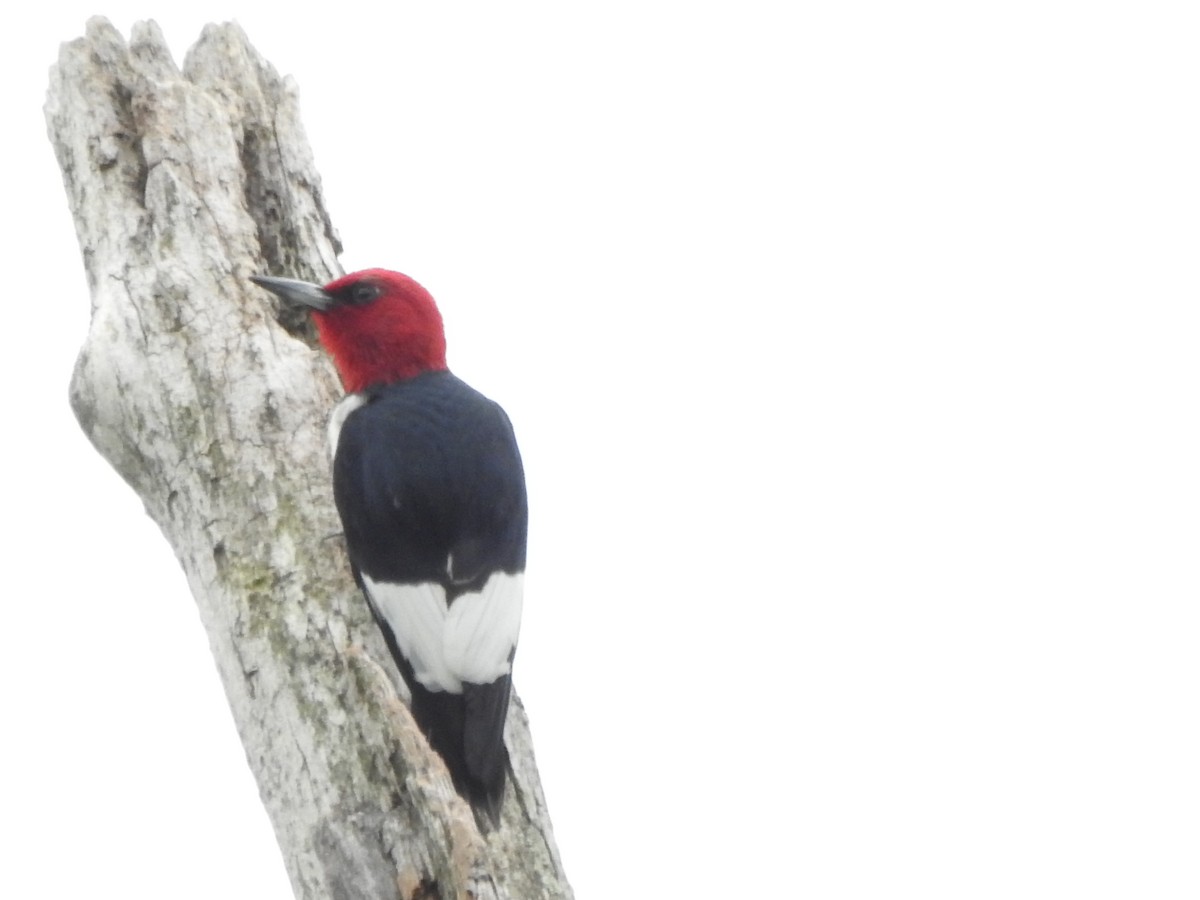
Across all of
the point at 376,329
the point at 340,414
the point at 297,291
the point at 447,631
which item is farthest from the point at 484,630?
the point at 297,291

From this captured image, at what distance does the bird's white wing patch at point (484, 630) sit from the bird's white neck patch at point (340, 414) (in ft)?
1.93

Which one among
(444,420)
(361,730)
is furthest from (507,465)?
(361,730)

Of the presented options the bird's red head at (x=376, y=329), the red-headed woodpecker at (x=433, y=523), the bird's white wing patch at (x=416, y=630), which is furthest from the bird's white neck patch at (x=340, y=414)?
the bird's white wing patch at (x=416, y=630)

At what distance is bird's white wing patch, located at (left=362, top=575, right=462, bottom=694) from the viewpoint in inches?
175

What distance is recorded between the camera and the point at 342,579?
4.64 meters

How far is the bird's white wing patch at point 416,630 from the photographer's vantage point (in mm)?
4453

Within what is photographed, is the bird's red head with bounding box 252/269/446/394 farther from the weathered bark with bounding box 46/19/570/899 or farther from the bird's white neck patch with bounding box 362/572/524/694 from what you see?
the bird's white neck patch with bounding box 362/572/524/694

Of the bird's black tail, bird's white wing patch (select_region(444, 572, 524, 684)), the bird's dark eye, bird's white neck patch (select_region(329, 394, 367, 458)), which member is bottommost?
the bird's black tail

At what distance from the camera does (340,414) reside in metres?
5.03

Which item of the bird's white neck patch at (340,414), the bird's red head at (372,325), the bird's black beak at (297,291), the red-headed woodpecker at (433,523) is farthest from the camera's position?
the bird's red head at (372,325)

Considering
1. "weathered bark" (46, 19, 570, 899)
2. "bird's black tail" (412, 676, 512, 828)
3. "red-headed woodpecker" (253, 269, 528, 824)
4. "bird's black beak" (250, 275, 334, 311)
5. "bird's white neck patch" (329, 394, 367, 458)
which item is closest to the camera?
"weathered bark" (46, 19, 570, 899)

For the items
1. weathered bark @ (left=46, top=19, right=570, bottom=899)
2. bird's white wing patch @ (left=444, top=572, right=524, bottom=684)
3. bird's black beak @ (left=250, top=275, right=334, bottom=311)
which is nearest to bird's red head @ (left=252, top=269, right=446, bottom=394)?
bird's black beak @ (left=250, top=275, right=334, bottom=311)

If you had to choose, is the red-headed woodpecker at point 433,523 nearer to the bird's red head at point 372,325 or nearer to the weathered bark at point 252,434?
the bird's red head at point 372,325

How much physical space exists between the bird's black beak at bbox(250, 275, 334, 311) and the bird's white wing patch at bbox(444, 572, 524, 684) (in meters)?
1.19
